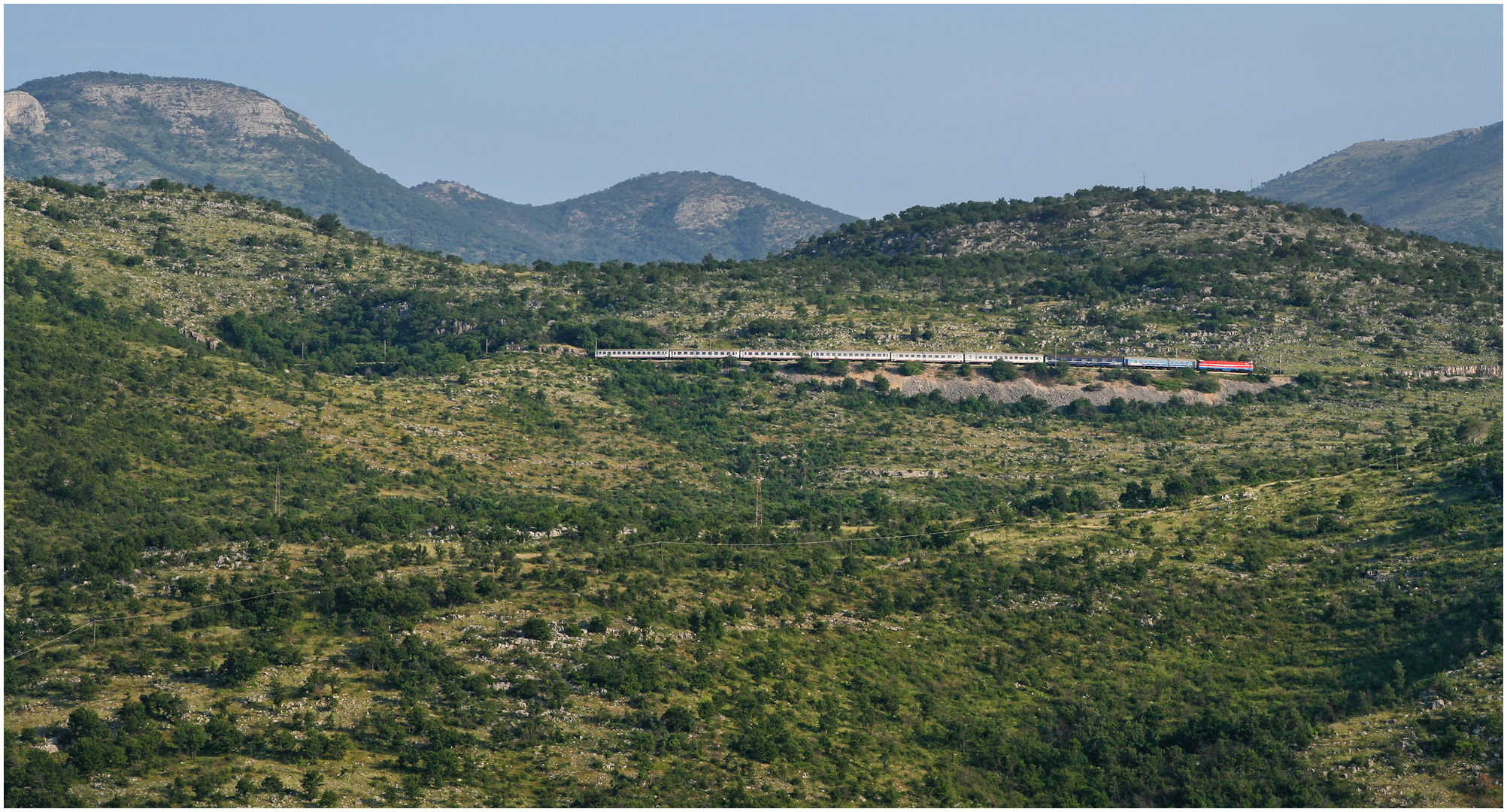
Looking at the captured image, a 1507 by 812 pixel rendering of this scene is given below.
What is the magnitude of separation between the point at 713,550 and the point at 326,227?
118 metres

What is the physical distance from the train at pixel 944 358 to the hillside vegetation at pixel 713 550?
7.27 ft

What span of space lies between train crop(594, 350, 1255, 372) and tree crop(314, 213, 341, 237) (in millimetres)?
49011

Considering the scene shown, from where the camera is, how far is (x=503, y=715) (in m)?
57.2

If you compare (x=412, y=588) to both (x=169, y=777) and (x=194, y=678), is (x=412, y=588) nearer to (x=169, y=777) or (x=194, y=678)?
(x=194, y=678)

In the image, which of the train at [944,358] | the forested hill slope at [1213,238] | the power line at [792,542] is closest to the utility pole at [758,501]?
the power line at [792,542]

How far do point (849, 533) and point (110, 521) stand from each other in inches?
1619

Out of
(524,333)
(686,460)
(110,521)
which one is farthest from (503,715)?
(524,333)

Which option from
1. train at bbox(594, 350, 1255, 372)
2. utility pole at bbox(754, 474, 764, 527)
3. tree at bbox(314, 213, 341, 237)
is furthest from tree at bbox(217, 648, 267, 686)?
tree at bbox(314, 213, 341, 237)

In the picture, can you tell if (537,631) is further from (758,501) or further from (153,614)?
(758,501)

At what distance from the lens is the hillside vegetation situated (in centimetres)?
5559

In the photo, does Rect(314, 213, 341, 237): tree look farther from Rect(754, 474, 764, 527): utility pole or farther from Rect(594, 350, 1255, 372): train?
Rect(754, 474, 764, 527): utility pole

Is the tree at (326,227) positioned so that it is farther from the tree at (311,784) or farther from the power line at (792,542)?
the tree at (311,784)

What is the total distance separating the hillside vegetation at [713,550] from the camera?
55.6 metres

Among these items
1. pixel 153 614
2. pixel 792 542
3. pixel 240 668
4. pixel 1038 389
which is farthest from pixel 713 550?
pixel 1038 389
